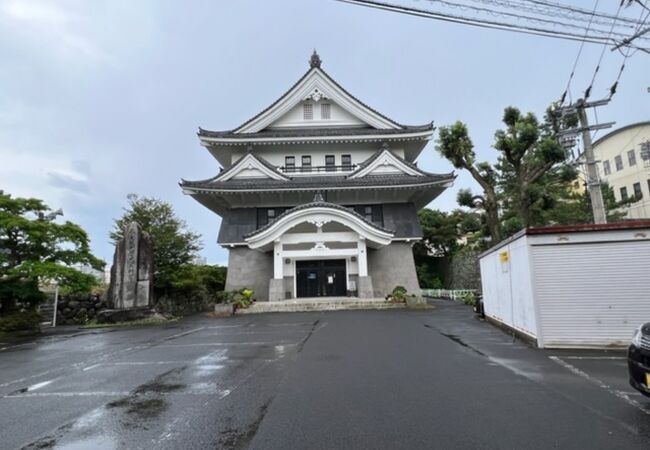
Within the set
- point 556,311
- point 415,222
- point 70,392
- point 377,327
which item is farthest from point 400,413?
point 415,222

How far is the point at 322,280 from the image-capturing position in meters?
20.4

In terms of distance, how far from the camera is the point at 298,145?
78.3ft

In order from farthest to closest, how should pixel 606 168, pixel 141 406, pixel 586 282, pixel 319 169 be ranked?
pixel 606 168
pixel 319 169
pixel 586 282
pixel 141 406

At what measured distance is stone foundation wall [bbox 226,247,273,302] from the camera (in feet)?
68.3

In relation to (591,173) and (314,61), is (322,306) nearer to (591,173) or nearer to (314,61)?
(591,173)

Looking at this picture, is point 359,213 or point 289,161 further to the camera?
point 289,161

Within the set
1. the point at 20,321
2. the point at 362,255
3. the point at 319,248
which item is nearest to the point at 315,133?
the point at 319,248

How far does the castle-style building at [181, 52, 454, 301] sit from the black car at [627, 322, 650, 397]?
14.4 meters

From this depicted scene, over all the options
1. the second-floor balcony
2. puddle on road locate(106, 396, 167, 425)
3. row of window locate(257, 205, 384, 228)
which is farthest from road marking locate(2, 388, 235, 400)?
the second-floor balcony

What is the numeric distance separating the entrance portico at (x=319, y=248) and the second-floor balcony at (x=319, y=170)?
513cm

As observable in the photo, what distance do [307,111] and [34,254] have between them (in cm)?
1777

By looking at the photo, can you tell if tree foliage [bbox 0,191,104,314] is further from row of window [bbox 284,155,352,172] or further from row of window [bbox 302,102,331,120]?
row of window [bbox 302,102,331,120]

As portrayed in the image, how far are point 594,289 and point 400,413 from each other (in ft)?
18.9

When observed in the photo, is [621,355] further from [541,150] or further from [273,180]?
[273,180]
